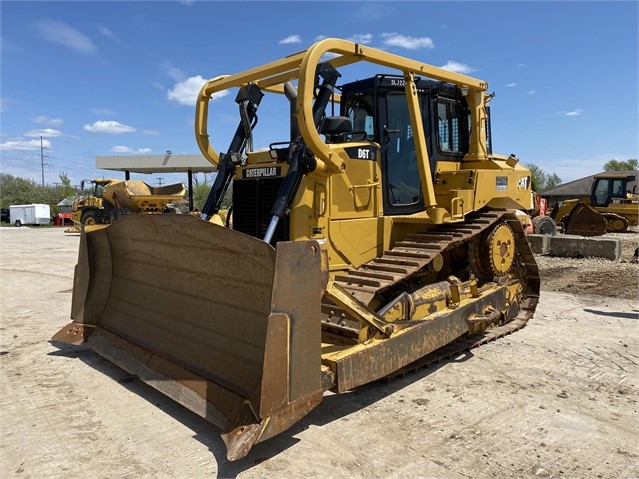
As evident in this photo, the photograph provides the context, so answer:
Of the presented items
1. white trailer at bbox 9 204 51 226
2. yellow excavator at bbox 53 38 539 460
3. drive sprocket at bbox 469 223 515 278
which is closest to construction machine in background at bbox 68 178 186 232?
yellow excavator at bbox 53 38 539 460

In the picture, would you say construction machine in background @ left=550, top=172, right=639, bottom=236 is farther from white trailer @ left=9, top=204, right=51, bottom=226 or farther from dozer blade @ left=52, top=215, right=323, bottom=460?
white trailer @ left=9, top=204, right=51, bottom=226

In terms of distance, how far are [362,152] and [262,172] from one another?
1.02m

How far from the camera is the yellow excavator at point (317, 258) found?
10.7 ft

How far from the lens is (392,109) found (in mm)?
5254

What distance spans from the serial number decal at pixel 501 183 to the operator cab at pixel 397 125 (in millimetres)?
845

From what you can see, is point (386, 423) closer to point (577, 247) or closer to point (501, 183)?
point (501, 183)

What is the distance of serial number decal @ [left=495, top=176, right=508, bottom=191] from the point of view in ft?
20.4

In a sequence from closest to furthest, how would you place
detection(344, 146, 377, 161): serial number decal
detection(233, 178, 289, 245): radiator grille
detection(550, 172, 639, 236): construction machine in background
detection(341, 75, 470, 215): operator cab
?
detection(233, 178, 289, 245): radiator grille
detection(344, 146, 377, 161): serial number decal
detection(341, 75, 470, 215): operator cab
detection(550, 172, 639, 236): construction machine in background

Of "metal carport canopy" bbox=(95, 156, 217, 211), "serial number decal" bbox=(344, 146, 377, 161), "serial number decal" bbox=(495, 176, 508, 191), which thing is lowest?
"serial number decal" bbox=(495, 176, 508, 191)

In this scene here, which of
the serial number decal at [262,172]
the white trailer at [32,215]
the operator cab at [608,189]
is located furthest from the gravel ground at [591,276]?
the white trailer at [32,215]

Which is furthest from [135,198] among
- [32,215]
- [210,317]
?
[32,215]

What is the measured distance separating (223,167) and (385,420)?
3079mm

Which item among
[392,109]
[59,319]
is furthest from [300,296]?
[59,319]

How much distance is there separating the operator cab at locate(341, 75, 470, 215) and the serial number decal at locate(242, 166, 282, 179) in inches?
44.3
